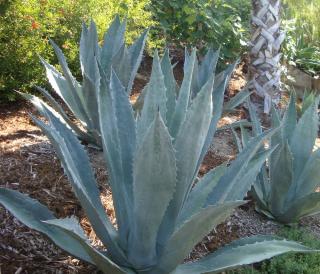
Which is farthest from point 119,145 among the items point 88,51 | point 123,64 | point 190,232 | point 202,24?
point 202,24

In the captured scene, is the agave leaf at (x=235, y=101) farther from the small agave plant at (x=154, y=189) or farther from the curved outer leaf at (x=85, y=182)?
the curved outer leaf at (x=85, y=182)

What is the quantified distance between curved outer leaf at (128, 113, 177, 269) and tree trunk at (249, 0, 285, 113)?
9.96 feet

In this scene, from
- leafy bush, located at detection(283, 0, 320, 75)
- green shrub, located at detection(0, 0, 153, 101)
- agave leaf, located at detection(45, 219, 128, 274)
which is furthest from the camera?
leafy bush, located at detection(283, 0, 320, 75)

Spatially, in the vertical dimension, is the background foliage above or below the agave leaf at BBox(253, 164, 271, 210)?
above

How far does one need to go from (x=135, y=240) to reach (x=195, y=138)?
0.48 meters

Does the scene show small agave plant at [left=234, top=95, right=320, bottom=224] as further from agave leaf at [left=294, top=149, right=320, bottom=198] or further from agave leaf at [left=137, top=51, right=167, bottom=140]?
agave leaf at [left=137, top=51, right=167, bottom=140]

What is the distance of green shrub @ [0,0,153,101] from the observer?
3727mm

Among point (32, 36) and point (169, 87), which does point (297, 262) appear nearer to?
point (169, 87)

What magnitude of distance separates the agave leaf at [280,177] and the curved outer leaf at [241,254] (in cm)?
85

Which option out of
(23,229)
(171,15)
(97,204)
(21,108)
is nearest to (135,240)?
(97,204)

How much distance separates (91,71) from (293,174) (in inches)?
58.7

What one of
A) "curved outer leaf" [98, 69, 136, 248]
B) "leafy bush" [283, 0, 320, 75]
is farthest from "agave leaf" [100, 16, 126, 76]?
"leafy bush" [283, 0, 320, 75]

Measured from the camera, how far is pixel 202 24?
5.74 metres

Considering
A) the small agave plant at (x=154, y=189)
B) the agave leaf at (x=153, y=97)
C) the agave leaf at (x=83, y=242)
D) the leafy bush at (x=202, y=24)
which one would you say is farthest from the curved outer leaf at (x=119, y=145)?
the leafy bush at (x=202, y=24)
